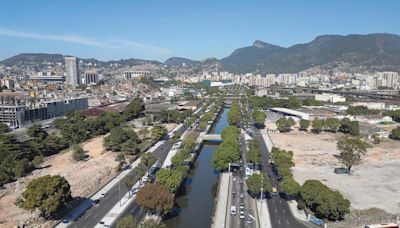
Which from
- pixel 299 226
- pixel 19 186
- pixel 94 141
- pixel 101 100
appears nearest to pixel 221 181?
pixel 299 226

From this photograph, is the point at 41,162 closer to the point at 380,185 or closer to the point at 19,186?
the point at 19,186

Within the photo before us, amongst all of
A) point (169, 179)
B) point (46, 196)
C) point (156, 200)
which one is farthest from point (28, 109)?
point (156, 200)

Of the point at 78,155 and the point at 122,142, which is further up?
the point at 122,142

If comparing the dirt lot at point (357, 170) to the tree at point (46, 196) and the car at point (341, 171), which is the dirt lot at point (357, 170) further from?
the tree at point (46, 196)

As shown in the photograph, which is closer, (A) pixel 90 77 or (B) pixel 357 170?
(B) pixel 357 170

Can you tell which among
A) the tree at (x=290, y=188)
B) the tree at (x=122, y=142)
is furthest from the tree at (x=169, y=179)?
the tree at (x=122, y=142)

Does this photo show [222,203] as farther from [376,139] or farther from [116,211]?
[376,139]
